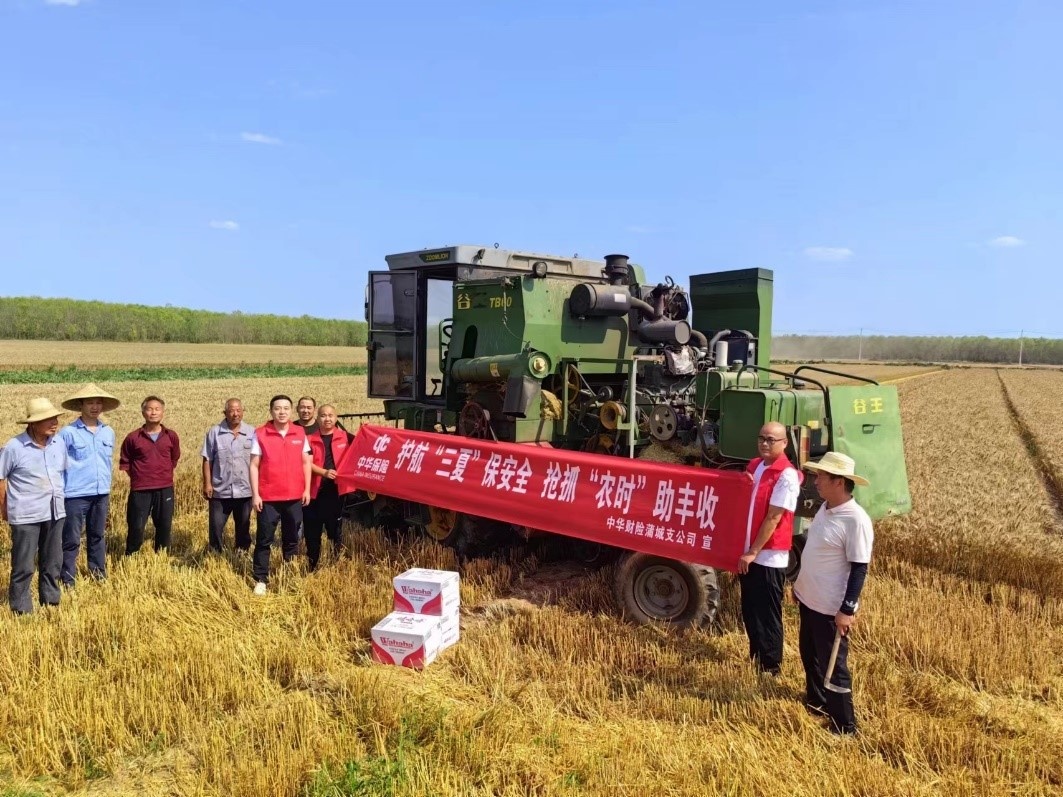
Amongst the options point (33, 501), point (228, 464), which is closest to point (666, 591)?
point (228, 464)

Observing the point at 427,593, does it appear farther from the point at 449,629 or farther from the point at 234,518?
the point at 234,518

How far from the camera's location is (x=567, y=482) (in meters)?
6.18

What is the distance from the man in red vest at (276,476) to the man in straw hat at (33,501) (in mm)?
1463

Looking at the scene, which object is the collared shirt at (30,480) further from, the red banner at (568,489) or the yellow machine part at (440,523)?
the yellow machine part at (440,523)

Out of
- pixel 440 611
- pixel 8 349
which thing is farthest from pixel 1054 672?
pixel 8 349

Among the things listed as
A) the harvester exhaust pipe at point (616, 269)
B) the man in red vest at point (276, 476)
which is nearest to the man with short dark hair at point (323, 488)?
the man in red vest at point (276, 476)

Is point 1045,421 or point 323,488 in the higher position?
point 323,488

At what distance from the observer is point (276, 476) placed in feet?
20.9

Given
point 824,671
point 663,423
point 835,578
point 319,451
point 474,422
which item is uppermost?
point 663,423

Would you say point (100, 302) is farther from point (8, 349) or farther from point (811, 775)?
point (811, 775)

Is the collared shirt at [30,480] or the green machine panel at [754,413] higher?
the green machine panel at [754,413]

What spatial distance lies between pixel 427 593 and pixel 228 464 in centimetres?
295

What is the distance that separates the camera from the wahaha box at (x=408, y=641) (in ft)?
15.4

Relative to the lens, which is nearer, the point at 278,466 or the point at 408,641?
the point at 408,641
